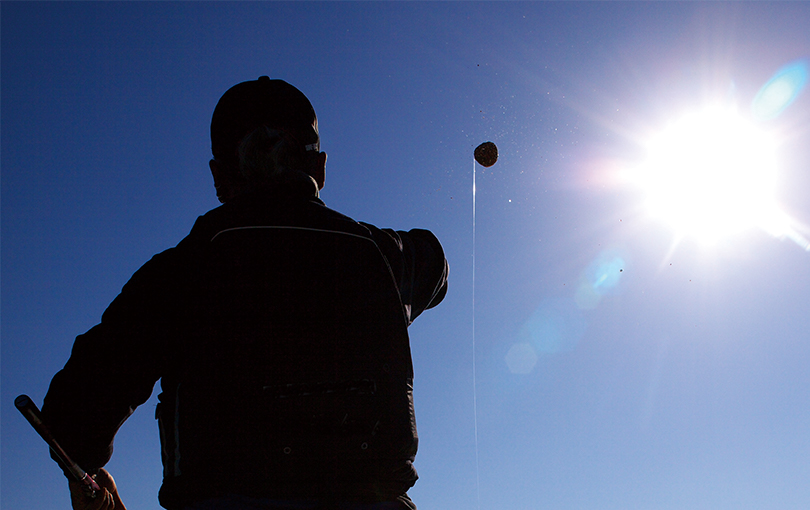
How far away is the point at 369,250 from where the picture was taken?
1.89m

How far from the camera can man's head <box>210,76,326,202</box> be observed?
82.0 inches

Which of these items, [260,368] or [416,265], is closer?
[260,368]

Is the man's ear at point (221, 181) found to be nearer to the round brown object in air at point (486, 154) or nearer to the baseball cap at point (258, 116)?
the baseball cap at point (258, 116)

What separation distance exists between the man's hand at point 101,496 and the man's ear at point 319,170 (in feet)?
4.36

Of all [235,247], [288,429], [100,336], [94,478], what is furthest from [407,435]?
[94,478]

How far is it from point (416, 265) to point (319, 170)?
56 cm

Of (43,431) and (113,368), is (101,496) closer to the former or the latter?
(43,431)

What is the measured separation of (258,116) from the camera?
2.19 metres

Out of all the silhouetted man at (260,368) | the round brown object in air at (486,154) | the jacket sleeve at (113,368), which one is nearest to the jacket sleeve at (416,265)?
the silhouetted man at (260,368)

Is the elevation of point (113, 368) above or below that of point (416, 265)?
below

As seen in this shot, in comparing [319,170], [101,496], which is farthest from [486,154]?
[101,496]

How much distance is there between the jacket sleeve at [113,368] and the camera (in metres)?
1.57

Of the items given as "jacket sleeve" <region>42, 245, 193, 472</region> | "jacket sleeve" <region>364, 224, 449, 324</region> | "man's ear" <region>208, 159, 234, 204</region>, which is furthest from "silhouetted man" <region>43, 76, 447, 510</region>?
"man's ear" <region>208, 159, 234, 204</region>

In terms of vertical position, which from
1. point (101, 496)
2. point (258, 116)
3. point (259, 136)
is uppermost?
point (258, 116)
